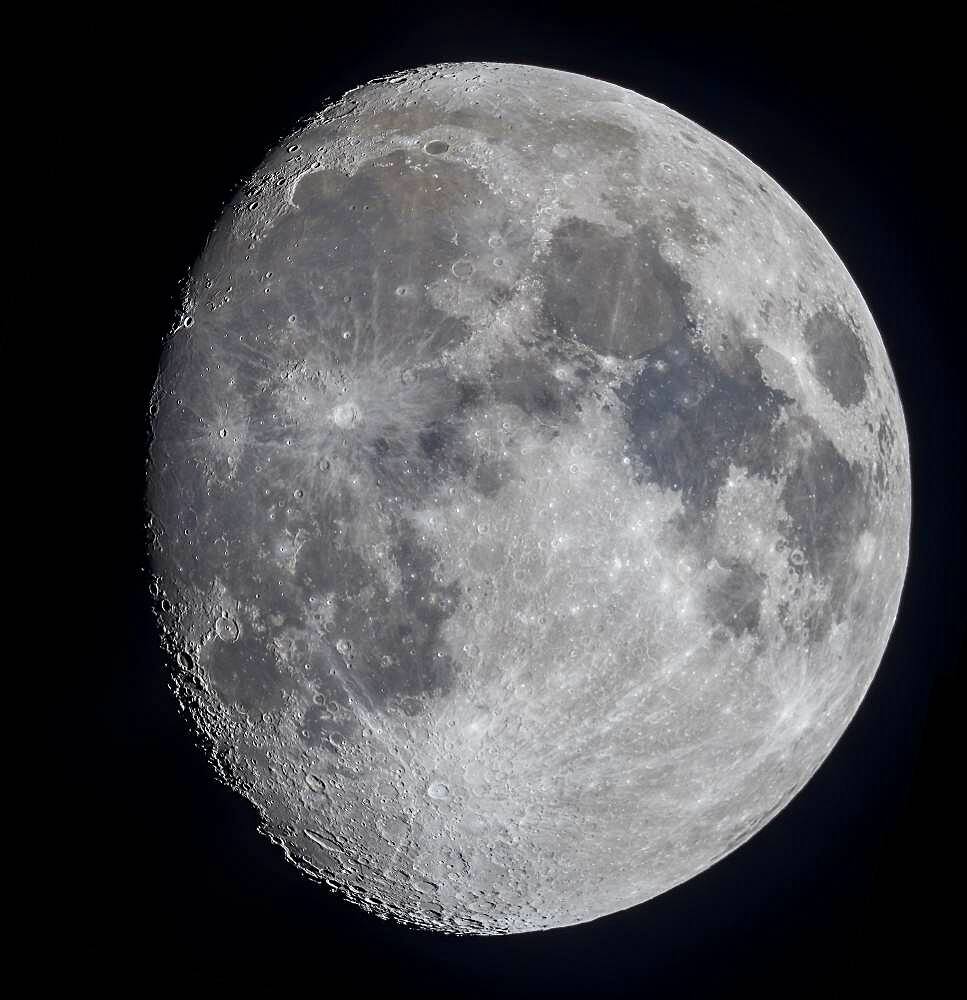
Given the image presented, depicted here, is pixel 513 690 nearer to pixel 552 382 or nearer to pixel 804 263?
pixel 552 382

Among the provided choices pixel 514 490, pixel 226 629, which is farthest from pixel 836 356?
pixel 226 629

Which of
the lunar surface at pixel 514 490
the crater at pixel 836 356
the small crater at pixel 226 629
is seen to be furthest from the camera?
the crater at pixel 836 356

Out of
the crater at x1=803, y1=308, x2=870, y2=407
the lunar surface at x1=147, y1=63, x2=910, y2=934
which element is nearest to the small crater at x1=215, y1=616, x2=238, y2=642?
the lunar surface at x1=147, y1=63, x2=910, y2=934

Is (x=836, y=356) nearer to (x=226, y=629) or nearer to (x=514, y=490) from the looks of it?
(x=514, y=490)

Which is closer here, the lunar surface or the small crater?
the lunar surface

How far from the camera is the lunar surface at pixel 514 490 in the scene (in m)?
3.96

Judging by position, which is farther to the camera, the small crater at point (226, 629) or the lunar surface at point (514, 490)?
the small crater at point (226, 629)

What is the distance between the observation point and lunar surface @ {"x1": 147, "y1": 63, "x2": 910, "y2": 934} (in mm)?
3963

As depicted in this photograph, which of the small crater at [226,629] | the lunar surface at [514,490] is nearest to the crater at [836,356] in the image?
the lunar surface at [514,490]

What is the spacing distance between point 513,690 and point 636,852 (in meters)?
1.38

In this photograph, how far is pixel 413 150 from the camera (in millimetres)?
4434

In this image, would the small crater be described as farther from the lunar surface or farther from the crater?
the crater

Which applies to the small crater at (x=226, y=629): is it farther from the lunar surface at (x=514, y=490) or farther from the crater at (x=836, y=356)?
the crater at (x=836, y=356)

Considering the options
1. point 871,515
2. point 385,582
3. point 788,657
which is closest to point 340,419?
point 385,582
